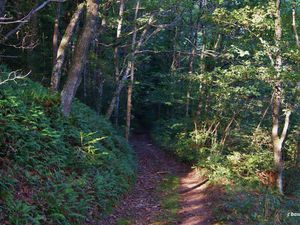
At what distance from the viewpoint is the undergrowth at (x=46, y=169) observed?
5973mm

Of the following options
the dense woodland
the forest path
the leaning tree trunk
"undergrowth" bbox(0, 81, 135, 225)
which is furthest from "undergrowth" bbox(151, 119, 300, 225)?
the leaning tree trunk

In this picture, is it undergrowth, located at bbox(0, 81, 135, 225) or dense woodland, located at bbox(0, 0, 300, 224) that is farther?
dense woodland, located at bbox(0, 0, 300, 224)

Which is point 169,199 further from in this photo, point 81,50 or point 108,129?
point 81,50

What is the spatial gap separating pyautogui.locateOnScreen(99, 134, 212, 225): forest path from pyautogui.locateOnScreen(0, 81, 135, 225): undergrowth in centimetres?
49

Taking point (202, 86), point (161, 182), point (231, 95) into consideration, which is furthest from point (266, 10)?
point (161, 182)

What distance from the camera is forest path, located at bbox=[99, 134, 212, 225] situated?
848 cm

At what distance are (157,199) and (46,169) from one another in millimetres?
4450

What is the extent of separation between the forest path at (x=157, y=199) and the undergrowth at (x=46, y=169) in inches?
19.3

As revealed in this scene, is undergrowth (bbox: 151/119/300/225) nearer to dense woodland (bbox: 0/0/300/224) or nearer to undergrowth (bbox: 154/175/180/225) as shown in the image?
dense woodland (bbox: 0/0/300/224)

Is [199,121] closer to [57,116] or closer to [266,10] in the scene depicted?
[266,10]

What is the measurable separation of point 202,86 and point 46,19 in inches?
331

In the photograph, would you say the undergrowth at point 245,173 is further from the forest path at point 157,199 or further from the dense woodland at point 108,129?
the forest path at point 157,199

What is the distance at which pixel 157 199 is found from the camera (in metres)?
10.6

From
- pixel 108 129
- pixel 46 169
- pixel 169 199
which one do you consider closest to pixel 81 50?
pixel 46 169
